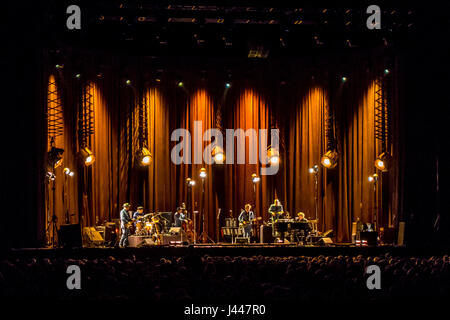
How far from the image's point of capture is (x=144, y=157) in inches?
643

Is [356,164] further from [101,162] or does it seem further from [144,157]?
[101,162]

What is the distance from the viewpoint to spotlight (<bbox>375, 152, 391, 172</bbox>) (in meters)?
14.4

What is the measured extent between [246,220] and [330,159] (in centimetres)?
327

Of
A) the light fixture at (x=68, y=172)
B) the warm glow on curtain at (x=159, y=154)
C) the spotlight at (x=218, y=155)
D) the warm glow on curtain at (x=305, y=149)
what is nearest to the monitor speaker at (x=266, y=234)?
the warm glow on curtain at (x=305, y=149)

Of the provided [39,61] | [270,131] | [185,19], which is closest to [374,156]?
[270,131]

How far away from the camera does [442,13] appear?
11.8m

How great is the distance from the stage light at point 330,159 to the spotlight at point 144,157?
550cm

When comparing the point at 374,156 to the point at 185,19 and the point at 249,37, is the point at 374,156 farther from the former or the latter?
the point at 185,19

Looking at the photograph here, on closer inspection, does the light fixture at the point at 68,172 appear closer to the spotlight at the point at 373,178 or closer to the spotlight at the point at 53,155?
the spotlight at the point at 53,155

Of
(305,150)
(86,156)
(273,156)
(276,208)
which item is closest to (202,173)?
(276,208)

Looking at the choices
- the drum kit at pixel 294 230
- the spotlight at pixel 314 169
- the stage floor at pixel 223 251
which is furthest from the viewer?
the spotlight at pixel 314 169

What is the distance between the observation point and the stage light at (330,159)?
1630 centimetres

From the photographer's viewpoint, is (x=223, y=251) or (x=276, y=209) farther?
(x=276, y=209)

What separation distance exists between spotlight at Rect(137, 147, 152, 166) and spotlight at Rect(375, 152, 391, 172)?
6.95m
